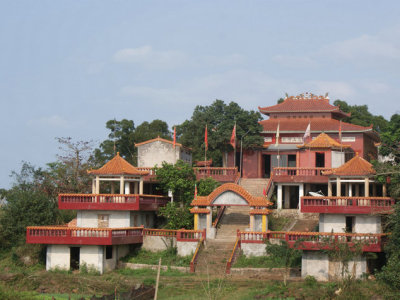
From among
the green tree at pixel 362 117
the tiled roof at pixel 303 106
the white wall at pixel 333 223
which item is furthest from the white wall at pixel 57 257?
the green tree at pixel 362 117

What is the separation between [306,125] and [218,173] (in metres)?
8.96

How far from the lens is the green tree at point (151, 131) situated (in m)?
55.6

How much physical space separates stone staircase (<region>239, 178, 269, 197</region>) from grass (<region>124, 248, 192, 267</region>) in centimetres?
830

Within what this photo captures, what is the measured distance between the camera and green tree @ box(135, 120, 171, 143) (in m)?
55.6

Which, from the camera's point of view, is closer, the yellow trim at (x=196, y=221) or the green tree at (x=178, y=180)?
the yellow trim at (x=196, y=221)

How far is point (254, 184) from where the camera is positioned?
43.3m

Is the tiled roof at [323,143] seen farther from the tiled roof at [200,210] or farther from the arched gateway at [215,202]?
the tiled roof at [200,210]

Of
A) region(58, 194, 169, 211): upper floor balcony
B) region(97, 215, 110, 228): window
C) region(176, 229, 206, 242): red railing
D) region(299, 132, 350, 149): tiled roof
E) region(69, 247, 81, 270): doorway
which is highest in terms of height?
region(299, 132, 350, 149): tiled roof

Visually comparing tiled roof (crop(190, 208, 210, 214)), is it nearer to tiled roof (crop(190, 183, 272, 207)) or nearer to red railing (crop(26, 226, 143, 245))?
tiled roof (crop(190, 183, 272, 207))

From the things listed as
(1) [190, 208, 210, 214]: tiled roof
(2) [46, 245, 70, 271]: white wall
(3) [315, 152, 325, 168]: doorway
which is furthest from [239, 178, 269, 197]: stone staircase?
(2) [46, 245, 70, 271]: white wall

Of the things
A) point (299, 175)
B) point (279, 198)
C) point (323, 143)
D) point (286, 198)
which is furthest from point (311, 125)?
point (279, 198)

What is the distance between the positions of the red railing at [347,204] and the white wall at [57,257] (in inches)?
474

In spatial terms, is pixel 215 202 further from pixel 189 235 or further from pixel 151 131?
pixel 151 131

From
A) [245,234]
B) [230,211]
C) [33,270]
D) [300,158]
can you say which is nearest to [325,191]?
[300,158]
